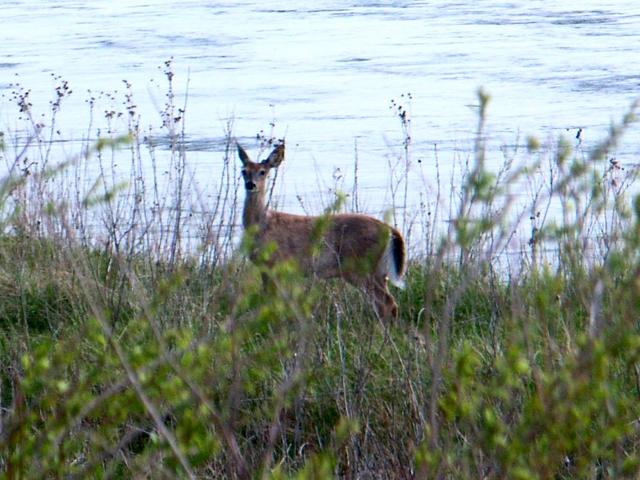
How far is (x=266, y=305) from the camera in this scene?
2.66m

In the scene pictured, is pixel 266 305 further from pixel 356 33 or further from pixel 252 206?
pixel 356 33

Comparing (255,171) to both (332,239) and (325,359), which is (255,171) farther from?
(325,359)

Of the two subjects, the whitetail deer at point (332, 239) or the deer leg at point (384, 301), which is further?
the whitetail deer at point (332, 239)

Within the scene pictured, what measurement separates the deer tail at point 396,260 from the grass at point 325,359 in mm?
104

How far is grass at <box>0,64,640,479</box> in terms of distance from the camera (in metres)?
2.59

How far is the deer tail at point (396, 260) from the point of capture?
732 cm

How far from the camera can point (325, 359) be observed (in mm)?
5164

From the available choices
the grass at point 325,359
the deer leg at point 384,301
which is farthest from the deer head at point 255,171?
the deer leg at point 384,301

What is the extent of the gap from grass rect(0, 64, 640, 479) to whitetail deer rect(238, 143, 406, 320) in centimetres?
16

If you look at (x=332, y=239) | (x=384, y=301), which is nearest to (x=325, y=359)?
(x=384, y=301)

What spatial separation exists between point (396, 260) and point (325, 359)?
90.9 inches

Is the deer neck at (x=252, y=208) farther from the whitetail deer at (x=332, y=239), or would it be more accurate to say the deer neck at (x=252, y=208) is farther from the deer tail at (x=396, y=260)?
the deer tail at (x=396, y=260)

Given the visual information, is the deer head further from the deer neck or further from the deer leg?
the deer leg

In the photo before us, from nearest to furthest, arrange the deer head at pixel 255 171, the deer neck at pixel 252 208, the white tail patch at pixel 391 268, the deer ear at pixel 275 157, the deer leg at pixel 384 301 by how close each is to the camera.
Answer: the deer leg at pixel 384 301, the white tail patch at pixel 391 268, the deer ear at pixel 275 157, the deer head at pixel 255 171, the deer neck at pixel 252 208
